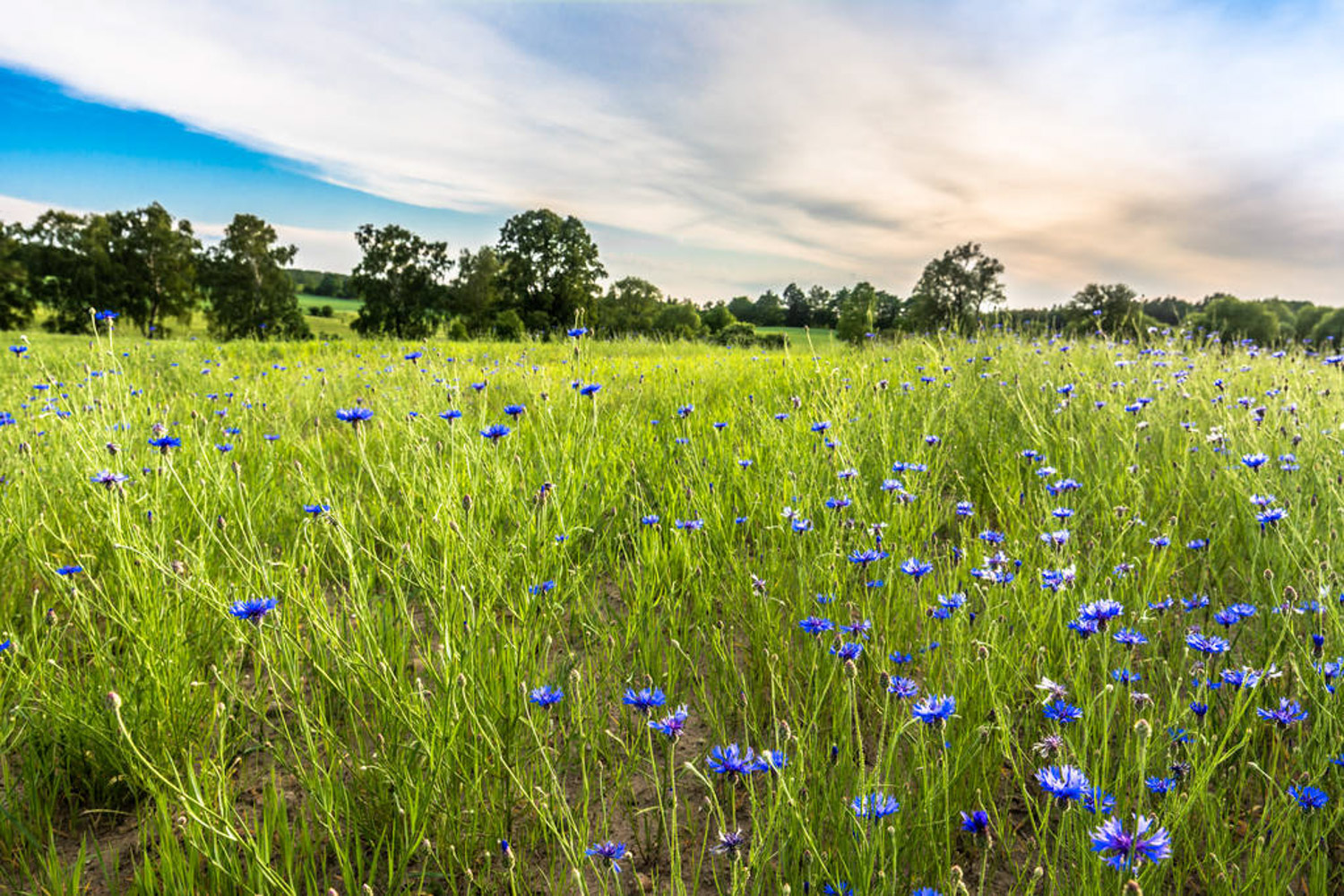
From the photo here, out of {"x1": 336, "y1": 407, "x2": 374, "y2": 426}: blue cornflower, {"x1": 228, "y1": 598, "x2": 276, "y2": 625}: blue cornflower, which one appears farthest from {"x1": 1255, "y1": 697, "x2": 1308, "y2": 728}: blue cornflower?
{"x1": 336, "y1": 407, "x2": 374, "y2": 426}: blue cornflower

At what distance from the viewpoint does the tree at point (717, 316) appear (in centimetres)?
6469

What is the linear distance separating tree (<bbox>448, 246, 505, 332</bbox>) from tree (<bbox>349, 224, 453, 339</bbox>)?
1.40 m

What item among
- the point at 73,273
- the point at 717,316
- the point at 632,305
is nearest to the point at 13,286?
the point at 73,273

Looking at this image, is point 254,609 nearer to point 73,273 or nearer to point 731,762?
point 731,762

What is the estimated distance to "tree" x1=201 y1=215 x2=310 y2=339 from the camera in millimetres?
49438

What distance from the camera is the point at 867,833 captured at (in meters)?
1.22

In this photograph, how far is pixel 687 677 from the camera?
215cm

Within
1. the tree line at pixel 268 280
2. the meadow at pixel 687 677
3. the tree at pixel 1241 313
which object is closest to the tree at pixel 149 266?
the tree line at pixel 268 280

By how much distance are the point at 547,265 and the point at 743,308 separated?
3412 centimetres

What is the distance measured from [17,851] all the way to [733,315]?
70.4 meters

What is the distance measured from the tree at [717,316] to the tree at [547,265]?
20.3 m

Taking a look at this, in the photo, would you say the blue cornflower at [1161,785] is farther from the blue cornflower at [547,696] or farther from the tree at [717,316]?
the tree at [717,316]

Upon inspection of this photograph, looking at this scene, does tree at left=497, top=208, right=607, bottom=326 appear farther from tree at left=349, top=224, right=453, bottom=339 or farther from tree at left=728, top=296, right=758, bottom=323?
tree at left=728, top=296, right=758, bottom=323

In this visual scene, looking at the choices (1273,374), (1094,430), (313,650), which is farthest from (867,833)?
(1273,374)
